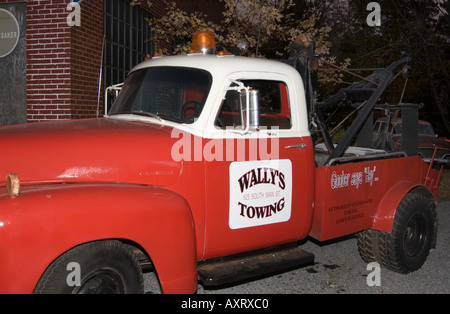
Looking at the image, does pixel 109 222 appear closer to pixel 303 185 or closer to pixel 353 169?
pixel 303 185

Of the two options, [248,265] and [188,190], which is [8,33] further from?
[248,265]

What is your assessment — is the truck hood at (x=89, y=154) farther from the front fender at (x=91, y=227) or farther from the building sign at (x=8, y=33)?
the building sign at (x=8, y=33)

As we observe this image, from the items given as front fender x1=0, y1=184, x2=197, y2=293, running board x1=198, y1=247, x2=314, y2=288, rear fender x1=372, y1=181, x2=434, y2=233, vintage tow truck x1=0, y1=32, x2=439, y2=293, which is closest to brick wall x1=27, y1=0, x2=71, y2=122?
vintage tow truck x1=0, y1=32, x2=439, y2=293

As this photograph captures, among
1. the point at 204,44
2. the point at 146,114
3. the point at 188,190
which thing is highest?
the point at 204,44

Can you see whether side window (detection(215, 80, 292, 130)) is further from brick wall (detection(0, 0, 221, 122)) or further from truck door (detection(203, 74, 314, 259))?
brick wall (detection(0, 0, 221, 122))

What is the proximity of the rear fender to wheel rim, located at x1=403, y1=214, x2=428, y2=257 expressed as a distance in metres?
0.33

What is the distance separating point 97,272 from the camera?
2848 mm

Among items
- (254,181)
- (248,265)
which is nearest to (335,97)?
(254,181)

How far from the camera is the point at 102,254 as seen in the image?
2.85m

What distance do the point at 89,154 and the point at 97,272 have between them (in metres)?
0.82

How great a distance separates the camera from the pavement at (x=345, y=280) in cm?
450

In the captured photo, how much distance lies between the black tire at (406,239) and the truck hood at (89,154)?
2635 mm

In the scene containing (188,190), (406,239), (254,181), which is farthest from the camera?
(406,239)

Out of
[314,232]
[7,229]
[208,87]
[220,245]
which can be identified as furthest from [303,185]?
[7,229]
